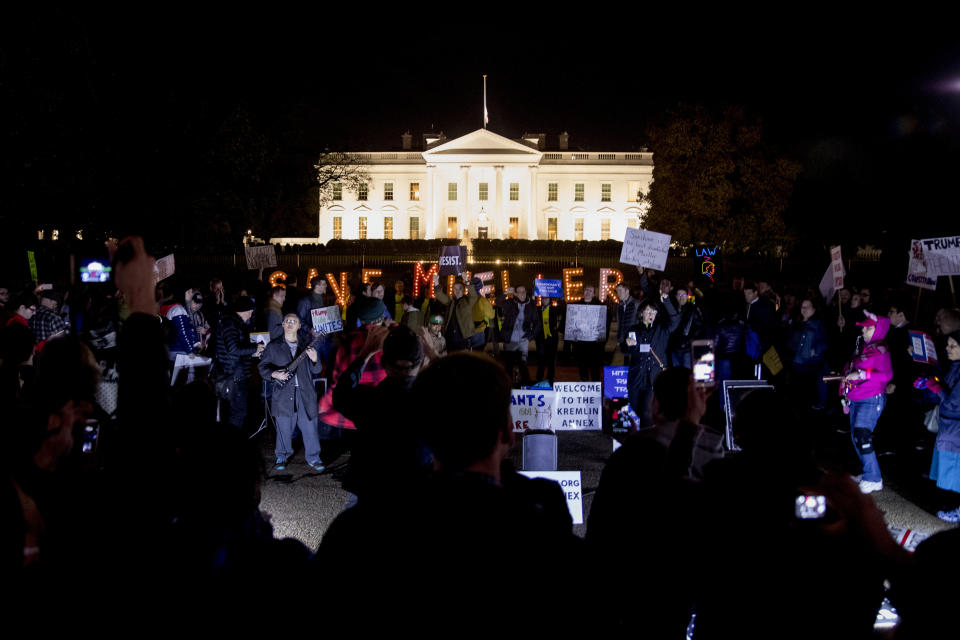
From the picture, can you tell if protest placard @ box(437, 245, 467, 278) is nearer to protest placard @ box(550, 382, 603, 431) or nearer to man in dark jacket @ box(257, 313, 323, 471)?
man in dark jacket @ box(257, 313, 323, 471)

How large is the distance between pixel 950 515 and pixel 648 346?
11.9 ft

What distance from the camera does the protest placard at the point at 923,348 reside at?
699 centimetres

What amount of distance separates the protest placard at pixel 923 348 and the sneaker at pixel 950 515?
63.2 inches

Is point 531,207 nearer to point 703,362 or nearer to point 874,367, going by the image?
point 874,367

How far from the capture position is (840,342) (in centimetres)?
1167

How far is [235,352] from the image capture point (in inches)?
306

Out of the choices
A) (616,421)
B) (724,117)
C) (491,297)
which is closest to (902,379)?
(616,421)

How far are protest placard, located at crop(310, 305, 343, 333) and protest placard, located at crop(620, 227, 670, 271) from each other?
436cm

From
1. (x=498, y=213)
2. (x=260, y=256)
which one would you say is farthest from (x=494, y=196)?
(x=260, y=256)

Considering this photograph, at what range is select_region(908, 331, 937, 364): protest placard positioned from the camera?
6992 millimetres

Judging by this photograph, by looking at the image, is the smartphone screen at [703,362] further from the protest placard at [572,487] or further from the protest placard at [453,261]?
the protest placard at [453,261]

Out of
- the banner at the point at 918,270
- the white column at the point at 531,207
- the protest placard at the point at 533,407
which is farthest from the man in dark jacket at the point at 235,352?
the white column at the point at 531,207

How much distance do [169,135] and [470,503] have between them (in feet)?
79.2

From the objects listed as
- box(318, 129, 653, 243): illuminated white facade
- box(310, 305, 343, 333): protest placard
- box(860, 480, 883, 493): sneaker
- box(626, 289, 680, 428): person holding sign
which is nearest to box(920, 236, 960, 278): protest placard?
box(626, 289, 680, 428): person holding sign
